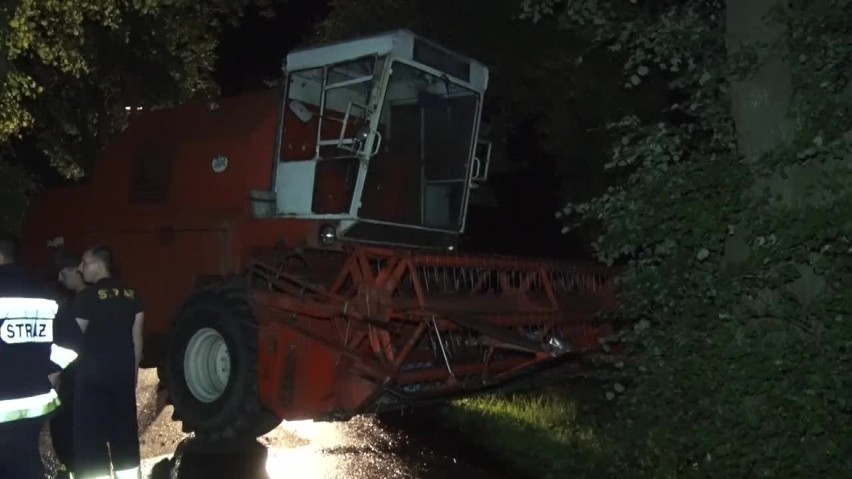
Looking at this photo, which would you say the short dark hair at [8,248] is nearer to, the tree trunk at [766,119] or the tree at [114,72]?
the tree trunk at [766,119]

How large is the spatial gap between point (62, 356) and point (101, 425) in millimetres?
569

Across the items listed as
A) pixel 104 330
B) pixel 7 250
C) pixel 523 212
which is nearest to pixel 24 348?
pixel 7 250

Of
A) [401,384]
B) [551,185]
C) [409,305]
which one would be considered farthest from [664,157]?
[551,185]

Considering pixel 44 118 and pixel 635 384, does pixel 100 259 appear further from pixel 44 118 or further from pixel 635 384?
pixel 44 118

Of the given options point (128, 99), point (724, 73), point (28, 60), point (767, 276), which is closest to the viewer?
point (767, 276)

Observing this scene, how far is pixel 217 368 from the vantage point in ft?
26.8

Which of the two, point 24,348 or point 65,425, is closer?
point 24,348

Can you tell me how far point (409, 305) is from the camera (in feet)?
22.7

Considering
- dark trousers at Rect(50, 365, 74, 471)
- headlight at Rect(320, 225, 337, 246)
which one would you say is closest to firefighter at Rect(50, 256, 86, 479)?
dark trousers at Rect(50, 365, 74, 471)

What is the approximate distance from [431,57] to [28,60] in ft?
33.3

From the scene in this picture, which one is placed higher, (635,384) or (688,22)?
(688,22)

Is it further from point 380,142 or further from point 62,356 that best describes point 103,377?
point 380,142

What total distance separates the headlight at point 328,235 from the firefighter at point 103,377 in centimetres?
231

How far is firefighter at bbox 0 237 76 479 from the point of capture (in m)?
4.66
